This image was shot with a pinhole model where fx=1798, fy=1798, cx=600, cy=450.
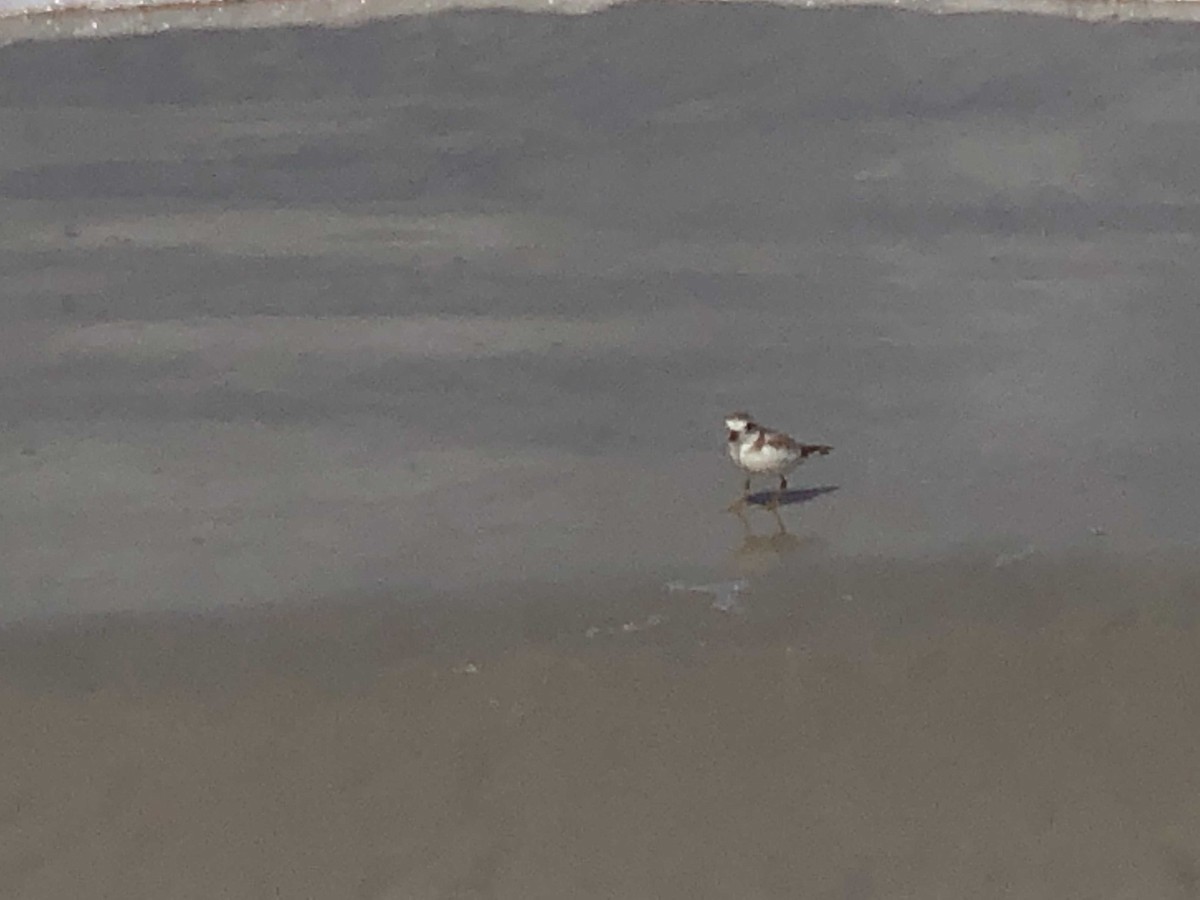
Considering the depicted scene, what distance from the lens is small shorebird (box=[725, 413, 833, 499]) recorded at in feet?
20.3

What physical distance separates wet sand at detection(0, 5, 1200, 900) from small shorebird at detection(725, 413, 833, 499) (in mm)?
171

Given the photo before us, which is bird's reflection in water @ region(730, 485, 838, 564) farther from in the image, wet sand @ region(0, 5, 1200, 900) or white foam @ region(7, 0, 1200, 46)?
white foam @ region(7, 0, 1200, 46)

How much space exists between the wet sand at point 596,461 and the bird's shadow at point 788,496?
0.24 feet

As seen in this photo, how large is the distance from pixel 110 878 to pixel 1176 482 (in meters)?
3.87

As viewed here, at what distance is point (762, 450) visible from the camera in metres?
6.20

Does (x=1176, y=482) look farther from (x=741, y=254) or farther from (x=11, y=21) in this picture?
(x=11, y=21)

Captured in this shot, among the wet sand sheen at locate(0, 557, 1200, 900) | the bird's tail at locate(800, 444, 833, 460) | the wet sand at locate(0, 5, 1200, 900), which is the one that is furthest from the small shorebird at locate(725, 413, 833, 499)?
the wet sand sheen at locate(0, 557, 1200, 900)

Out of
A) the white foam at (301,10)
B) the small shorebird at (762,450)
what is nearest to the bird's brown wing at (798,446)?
the small shorebird at (762,450)

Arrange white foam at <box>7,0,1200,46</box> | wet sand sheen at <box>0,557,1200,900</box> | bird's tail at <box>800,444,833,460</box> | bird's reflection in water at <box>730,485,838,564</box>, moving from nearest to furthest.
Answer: wet sand sheen at <box>0,557,1200,900</box> < bird's reflection in water at <box>730,485,838,564</box> < bird's tail at <box>800,444,833,460</box> < white foam at <box>7,0,1200,46</box>

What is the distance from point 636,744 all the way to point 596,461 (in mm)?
1764

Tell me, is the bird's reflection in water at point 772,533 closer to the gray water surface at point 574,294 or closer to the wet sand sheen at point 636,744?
the gray water surface at point 574,294

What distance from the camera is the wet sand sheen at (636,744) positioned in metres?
4.56

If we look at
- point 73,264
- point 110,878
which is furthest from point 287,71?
point 110,878

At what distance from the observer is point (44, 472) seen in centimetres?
657
